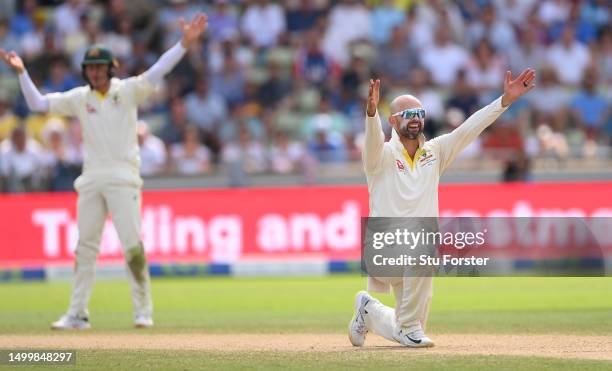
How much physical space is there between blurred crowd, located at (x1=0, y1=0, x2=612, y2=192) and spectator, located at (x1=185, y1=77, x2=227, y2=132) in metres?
0.02

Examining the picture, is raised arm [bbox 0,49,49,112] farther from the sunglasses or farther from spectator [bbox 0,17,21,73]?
spectator [bbox 0,17,21,73]

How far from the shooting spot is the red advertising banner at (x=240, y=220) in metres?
19.4

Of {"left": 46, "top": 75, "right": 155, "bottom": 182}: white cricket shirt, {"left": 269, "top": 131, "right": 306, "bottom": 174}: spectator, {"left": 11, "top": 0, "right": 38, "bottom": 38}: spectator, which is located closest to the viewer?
{"left": 46, "top": 75, "right": 155, "bottom": 182}: white cricket shirt

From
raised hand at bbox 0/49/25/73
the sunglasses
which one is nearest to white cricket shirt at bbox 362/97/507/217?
the sunglasses

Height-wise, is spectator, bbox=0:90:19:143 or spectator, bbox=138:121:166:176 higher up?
spectator, bbox=0:90:19:143

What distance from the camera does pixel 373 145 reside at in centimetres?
978

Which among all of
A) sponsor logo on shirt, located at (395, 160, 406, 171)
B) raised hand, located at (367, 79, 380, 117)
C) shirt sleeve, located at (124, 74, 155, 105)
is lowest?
sponsor logo on shirt, located at (395, 160, 406, 171)

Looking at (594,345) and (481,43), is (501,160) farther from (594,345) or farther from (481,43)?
(594,345)

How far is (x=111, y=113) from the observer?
1223 cm

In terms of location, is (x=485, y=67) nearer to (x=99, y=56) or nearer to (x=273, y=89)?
(x=273, y=89)

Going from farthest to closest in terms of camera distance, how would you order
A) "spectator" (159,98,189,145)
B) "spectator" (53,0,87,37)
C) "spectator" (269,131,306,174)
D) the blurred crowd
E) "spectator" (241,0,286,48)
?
"spectator" (53,0,87,37)
"spectator" (241,0,286,48)
"spectator" (159,98,189,145)
the blurred crowd
"spectator" (269,131,306,174)

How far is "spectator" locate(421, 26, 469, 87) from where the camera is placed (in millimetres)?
22969

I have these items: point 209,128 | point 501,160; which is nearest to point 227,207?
point 209,128

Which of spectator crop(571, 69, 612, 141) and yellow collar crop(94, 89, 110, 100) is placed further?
spectator crop(571, 69, 612, 141)
